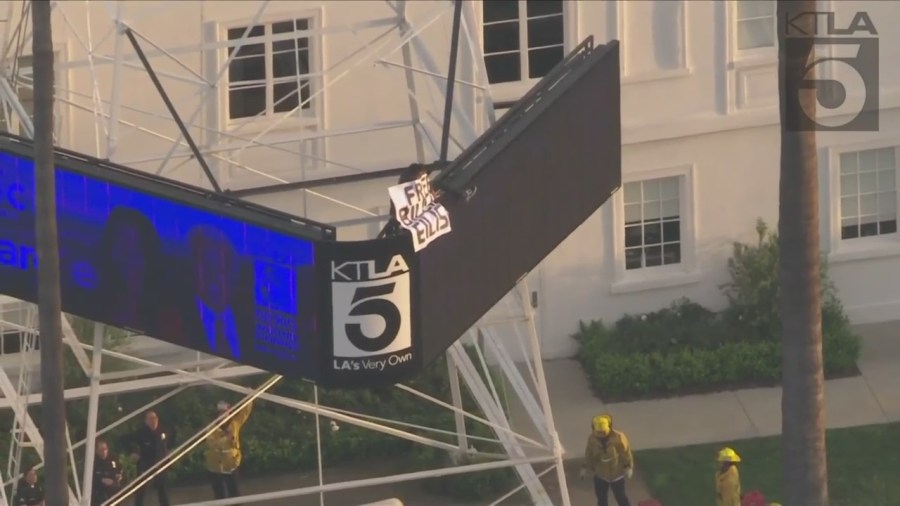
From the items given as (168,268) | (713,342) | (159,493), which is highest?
(168,268)

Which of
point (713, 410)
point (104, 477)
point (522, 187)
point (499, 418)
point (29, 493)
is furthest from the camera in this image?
point (713, 410)

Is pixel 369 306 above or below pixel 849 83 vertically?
below

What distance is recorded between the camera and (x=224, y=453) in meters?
25.3

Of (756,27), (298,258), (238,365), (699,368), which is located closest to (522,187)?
(298,258)

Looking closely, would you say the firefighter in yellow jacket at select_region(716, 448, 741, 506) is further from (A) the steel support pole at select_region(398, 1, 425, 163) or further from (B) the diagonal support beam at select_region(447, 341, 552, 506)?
(A) the steel support pole at select_region(398, 1, 425, 163)

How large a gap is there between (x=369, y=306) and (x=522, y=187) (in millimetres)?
2569

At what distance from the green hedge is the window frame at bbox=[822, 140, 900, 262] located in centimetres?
62

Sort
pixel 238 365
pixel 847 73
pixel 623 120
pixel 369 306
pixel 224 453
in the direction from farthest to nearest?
1. pixel 847 73
2. pixel 623 120
3. pixel 224 453
4. pixel 238 365
5. pixel 369 306

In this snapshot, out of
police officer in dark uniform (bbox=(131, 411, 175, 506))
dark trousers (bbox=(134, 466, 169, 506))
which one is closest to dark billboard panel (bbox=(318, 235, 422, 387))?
police officer in dark uniform (bbox=(131, 411, 175, 506))

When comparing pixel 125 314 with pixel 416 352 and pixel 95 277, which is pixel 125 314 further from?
pixel 416 352

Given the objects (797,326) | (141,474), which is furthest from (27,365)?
(797,326)

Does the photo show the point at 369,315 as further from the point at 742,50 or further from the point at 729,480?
the point at 742,50

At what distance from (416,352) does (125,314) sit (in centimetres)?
287

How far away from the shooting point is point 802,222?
2127cm
